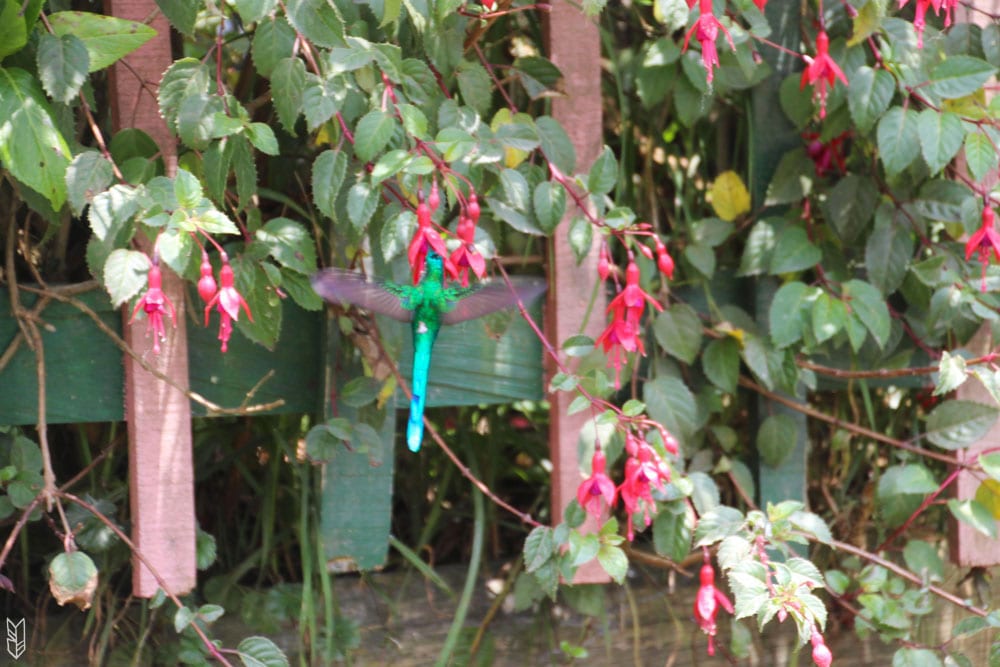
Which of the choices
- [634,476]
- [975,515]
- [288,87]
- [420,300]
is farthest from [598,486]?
[975,515]

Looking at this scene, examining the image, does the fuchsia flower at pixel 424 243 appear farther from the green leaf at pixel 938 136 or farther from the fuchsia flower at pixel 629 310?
the green leaf at pixel 938 136

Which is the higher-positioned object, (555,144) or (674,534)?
(555,144)

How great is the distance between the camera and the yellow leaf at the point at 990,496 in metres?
1.61

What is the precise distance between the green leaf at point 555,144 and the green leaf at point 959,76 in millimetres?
465

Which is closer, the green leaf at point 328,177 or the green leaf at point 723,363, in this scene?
the green leaf at point 328,177

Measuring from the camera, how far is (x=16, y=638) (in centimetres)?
157

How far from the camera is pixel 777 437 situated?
1.67 m

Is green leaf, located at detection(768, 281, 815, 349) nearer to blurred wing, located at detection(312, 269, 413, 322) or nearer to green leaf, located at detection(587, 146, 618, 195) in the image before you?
green leaf, located at detection(587, 146, 618, 195)

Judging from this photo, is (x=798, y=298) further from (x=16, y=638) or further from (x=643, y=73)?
(x=16, y=638)

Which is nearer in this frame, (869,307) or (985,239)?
(985,239)

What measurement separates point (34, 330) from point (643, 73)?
81 cm

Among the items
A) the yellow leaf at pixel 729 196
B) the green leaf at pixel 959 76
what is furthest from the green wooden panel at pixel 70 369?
the green leaf at pixel 959 76

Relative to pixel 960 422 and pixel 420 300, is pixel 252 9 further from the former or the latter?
pixel 960 422

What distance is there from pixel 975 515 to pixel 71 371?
1165mm
